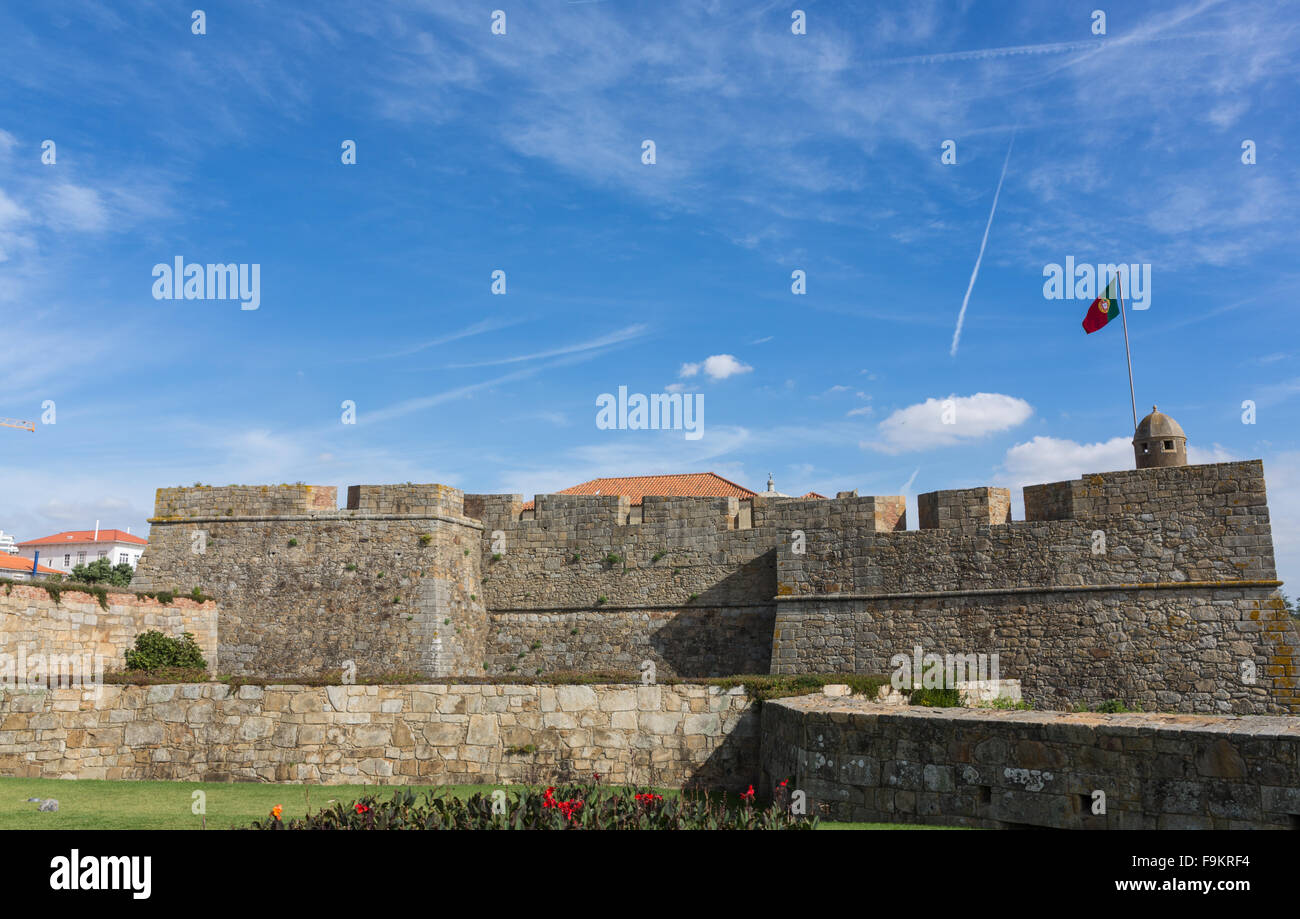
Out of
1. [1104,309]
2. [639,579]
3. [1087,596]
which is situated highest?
[1104,309]

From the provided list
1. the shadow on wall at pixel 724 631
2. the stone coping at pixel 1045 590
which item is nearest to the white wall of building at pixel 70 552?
the shadow on wall at pixel 724 631

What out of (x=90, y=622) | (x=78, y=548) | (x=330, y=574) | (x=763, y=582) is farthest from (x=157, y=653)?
(x=78, y=548)

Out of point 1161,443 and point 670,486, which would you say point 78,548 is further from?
point 1161,443

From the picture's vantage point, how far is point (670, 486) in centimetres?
4038

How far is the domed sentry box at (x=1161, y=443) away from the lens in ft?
56.7

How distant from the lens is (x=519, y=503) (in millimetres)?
21516

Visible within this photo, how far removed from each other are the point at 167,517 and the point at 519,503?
819cm

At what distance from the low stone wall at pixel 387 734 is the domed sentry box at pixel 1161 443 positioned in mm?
10696

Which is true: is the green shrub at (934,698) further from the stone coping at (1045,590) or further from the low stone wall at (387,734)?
the stone coping at (1045,590)

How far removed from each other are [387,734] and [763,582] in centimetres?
991

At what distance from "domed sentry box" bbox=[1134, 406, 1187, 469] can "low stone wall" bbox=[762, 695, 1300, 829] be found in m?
11.1

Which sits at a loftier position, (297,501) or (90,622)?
(297,501)
